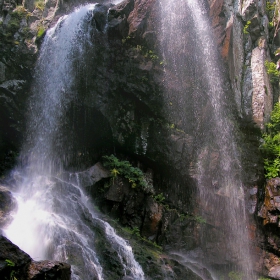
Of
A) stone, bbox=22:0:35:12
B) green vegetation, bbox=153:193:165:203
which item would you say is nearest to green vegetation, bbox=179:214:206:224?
green vegetation, bbox=153:193:165:203

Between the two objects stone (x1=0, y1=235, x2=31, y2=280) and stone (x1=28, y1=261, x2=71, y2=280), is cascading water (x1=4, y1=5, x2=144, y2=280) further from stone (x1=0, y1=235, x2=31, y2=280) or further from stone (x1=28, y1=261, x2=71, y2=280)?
stone (x1=0, y1=235, x2=31, y2=280)

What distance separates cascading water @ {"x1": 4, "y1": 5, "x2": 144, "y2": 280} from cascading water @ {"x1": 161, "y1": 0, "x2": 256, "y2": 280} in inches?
147

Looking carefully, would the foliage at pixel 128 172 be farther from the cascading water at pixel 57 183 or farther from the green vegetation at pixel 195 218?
the green vegetation at pixel 195 218

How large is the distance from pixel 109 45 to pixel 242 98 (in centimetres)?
628

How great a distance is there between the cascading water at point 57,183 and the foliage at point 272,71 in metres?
8.33

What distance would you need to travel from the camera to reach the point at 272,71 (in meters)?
14.2

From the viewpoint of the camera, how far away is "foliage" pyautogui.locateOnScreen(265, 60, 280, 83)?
1418 cm

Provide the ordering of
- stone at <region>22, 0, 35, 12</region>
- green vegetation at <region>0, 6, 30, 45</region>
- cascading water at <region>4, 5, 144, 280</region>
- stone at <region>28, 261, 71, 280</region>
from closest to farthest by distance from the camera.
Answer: stone at <region>28, 261, 71, 280</region> → cascading water at <region>4, 5, 144, 280</region> → green vegetation at <region>0, 6, 30, 45</region> → stone at <region>22, 0, 35, 12</region>

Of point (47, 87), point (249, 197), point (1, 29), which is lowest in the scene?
point (249, 197)

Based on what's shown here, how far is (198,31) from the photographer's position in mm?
13445

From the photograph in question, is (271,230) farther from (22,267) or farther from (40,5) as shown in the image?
(40,5)

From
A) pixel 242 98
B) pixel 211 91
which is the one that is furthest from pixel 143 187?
pixel 242 98

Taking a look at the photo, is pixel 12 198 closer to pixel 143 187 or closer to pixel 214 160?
pixel 143 187

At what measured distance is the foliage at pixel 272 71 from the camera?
14.2 metres
